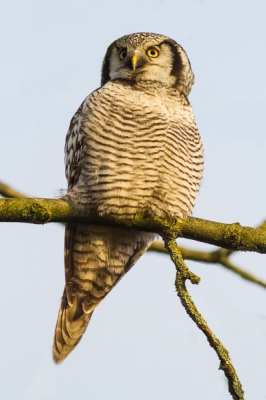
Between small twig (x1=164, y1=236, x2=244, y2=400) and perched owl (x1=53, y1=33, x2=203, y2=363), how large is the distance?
2.47ft

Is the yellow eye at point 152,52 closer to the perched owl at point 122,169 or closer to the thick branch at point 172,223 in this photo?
the perched owl at point 122,169

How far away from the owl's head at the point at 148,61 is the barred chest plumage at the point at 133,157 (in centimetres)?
44

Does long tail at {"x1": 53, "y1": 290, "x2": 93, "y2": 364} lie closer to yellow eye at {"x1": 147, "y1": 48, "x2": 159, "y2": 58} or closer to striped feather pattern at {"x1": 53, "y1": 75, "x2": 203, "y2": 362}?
striped feather pattern at {"x1": 53, "y1": 75, "x2": 203, "y2": 362}

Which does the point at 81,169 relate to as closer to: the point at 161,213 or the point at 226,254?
the point at 161,213

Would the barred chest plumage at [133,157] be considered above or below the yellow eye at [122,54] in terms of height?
below

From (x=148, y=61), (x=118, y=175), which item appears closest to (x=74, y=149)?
(x=118, y=175)

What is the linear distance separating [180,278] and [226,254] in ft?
3.44

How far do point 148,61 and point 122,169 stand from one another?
1.22m

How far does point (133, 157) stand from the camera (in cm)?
403

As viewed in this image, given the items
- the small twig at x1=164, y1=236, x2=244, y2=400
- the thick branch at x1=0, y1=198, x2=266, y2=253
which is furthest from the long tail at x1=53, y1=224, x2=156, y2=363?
the small twig at x1=164, y1=236, x2=244, y2=400

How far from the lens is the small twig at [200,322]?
2.60m

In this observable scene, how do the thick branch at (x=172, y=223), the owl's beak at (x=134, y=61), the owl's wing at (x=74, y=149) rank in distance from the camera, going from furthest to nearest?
1. the owl's beak at (x=134, y=61)
2. the owl's wing at (x=74, y=149)
3. the thick branch at (x=172, y=223)

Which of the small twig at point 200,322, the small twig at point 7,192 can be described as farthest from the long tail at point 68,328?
the small twig at point 200,322

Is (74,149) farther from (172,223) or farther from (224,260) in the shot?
(224,260)
